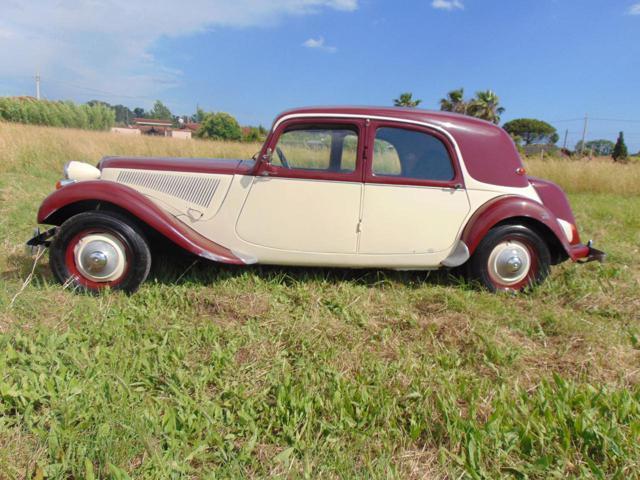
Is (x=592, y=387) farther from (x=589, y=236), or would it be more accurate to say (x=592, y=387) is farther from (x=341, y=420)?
(x=589, y=236)

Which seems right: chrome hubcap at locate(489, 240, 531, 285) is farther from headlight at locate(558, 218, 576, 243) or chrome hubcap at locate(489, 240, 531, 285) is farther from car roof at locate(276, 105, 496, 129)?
car roof at locate(276, 105, 496, 129)

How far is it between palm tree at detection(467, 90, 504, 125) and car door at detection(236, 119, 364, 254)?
30779 millimetres

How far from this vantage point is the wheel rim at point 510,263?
332 cm

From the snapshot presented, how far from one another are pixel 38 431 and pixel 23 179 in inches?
310

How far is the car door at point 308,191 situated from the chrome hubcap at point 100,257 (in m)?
0.93

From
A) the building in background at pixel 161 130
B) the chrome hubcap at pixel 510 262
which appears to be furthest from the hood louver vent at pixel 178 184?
the building in background at pixel 161 130

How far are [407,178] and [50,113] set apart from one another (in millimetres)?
20172

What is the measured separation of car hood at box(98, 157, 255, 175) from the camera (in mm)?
3195

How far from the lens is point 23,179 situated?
7.72m

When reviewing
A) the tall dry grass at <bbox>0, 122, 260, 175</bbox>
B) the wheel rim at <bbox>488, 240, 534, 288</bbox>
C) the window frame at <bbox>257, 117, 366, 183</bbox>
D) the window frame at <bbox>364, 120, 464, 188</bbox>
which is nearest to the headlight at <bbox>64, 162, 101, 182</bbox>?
the window frame at <bbox>257, 117, 366, 183</bbox>

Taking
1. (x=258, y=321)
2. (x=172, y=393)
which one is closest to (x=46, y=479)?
(x=172, y=393)

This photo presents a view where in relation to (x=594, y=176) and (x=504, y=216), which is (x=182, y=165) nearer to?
(x=504, y=216)

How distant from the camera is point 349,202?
3.13 m

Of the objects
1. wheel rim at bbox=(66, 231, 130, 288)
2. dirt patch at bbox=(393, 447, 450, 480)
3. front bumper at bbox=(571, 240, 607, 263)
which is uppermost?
front bumper at bbox=(571, 240, 607, 263)
